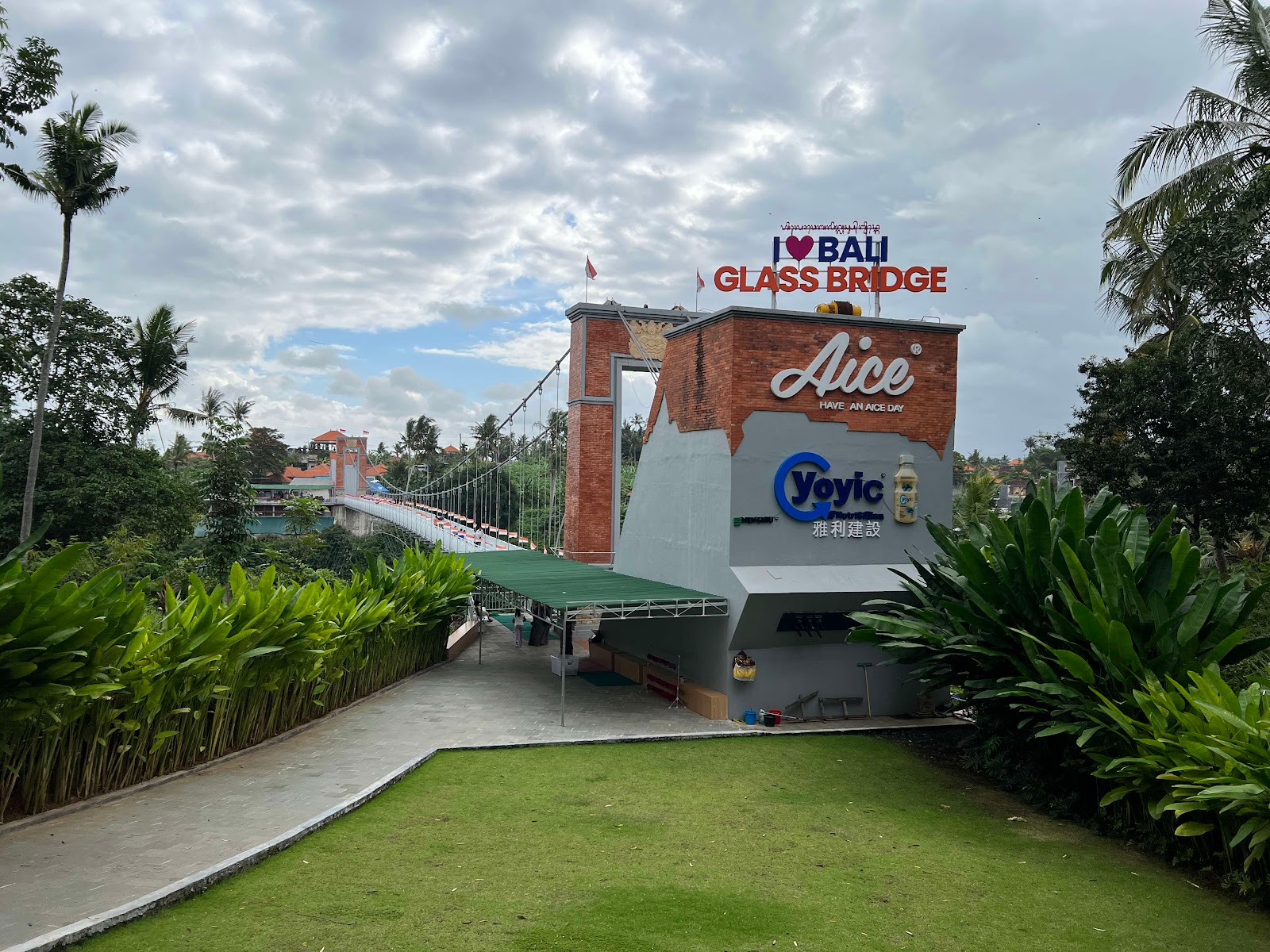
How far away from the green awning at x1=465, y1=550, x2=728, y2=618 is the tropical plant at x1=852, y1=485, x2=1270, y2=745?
3.46 m

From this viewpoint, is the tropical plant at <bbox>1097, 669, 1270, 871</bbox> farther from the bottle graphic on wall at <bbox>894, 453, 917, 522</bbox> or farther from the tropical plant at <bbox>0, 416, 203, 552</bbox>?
the tropical plant at <bbox>0, 416, 203, 552</bbox>

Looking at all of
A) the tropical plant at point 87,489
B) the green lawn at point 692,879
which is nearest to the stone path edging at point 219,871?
the green lawn at point 692,879

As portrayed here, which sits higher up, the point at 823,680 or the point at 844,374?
the point at 844,374

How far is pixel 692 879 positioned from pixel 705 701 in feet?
21.9

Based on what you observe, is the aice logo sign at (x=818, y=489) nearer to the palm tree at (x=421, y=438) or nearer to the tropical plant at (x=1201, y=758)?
the tropical plant at (x=1201, y=758)

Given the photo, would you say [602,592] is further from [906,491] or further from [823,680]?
[906,491]

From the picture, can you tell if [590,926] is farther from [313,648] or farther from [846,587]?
[846,587]

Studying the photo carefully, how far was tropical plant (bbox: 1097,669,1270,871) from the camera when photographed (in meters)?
6.31

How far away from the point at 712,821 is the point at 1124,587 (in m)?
4.42

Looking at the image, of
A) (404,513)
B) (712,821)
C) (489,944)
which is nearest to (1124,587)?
(712,821)

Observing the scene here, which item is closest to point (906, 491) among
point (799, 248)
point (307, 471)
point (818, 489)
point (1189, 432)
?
point (818, 489)

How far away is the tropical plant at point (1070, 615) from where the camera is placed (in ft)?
26.4

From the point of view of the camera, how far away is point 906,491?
14.1 m

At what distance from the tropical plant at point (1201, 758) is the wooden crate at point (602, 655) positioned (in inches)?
439
